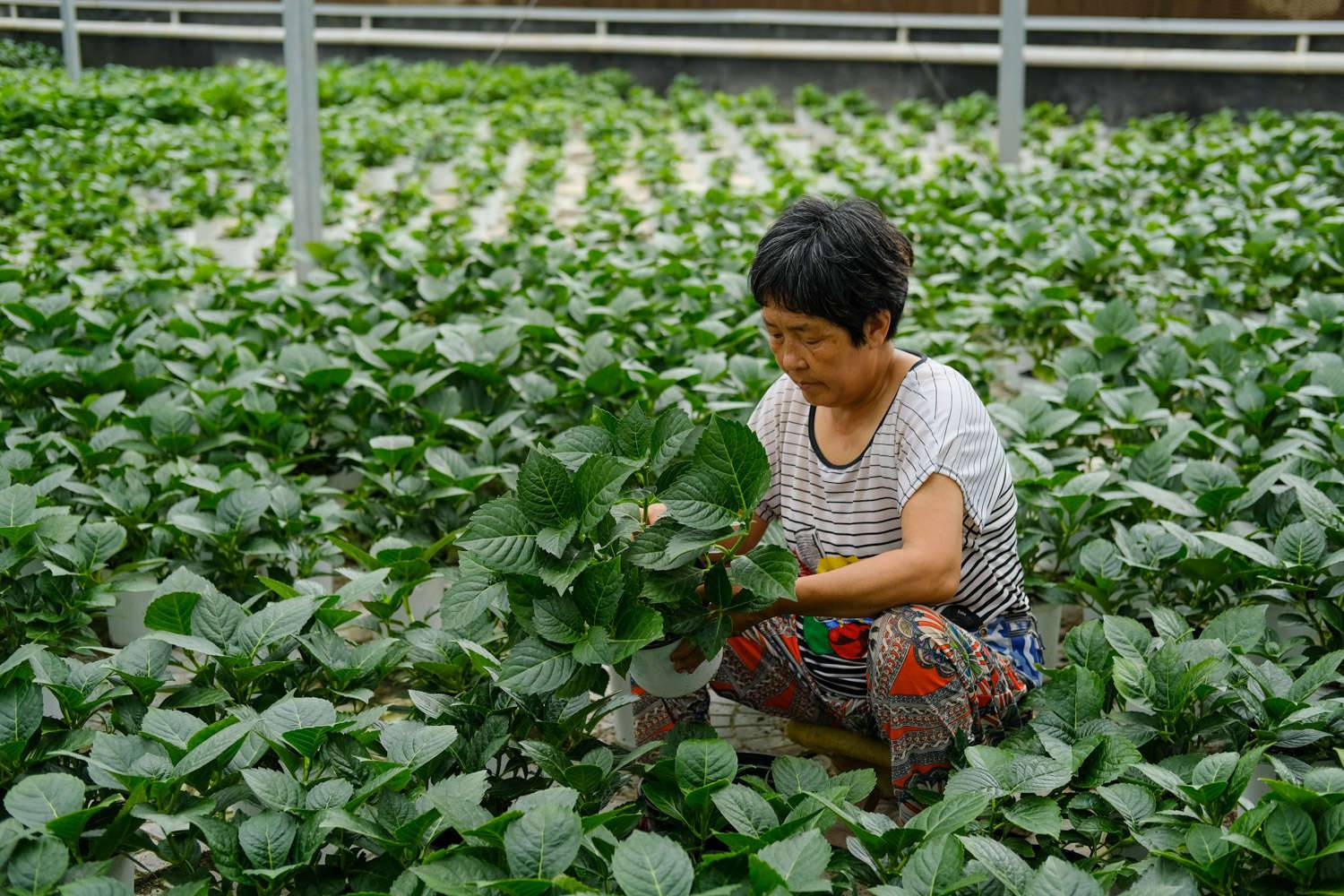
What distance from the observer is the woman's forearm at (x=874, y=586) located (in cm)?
192

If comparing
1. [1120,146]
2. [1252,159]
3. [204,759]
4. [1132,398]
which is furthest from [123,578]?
[1120,146]

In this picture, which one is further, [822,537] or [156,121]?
[156,121]

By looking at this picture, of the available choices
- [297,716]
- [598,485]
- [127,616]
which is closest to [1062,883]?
[598,485]

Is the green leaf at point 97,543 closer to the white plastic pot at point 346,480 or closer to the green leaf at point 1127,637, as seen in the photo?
the white plastic pot at point 346,480

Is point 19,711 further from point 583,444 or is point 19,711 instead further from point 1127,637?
point 1127,637

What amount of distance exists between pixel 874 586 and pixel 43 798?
111 centimetres

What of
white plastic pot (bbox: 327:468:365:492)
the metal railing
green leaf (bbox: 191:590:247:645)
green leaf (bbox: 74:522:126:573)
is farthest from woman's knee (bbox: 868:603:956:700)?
the metal railing

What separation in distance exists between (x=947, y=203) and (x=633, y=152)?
103 inches

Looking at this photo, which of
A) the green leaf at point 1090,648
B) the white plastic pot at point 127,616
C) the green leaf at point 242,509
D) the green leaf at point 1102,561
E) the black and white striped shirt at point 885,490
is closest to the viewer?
the black and white striped shirt at point 885,490

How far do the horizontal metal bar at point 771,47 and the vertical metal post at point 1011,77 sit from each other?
2.57ft

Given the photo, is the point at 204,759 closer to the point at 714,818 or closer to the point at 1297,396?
the point at 714,818

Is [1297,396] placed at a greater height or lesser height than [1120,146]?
lesser

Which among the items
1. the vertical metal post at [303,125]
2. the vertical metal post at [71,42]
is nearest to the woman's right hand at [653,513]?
the vertical metal post at [303,125]

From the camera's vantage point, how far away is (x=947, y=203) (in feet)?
19.2
